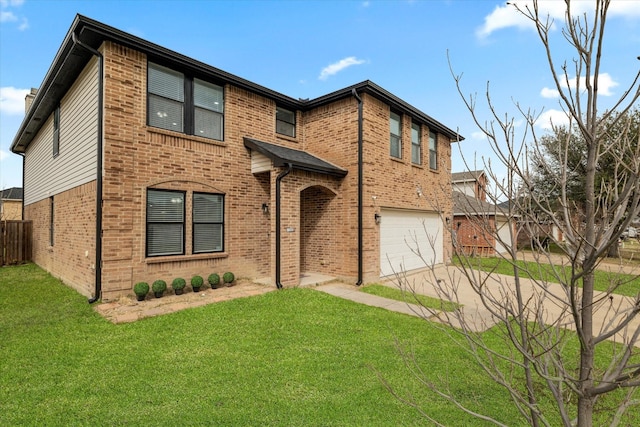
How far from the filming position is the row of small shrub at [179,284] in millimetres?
7036

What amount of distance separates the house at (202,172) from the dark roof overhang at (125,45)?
0.14 feet

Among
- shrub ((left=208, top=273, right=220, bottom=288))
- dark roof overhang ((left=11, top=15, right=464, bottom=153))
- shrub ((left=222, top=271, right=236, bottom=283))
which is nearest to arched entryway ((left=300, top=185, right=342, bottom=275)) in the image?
shrub ((left=222, top=271, right=236, bottom=283))

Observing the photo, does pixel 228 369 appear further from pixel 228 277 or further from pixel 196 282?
pixel 228 277

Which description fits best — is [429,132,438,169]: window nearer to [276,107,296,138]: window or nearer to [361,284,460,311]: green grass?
[276,107,296,138]: window

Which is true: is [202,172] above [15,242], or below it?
above

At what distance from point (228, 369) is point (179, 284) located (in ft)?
13.3

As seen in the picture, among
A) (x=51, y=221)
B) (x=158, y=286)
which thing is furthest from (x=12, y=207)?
(x=158, y=286)

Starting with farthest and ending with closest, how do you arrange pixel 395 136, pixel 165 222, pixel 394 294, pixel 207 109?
pixel 395 136
pixel 207 109
pixel 394 294
pixel 165 222

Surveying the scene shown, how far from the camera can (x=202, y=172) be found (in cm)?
845

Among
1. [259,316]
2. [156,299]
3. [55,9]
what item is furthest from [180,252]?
[55,9]

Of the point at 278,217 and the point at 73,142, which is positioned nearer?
the point at 278,217

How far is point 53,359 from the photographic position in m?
4.40

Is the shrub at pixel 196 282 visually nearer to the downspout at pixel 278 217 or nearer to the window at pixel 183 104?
the downspout at pixel 278 217

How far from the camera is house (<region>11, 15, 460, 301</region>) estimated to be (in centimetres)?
711
